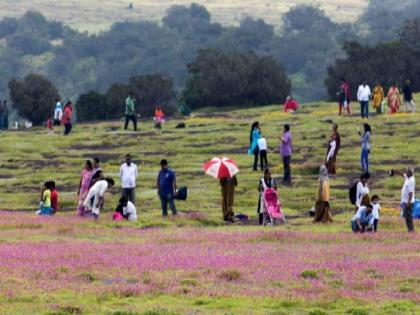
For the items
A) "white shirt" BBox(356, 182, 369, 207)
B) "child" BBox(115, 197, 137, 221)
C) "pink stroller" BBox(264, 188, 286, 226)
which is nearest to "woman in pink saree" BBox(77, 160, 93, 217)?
"child" BBox(115, 197, 137, 221)

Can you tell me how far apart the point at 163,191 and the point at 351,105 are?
4782 cm

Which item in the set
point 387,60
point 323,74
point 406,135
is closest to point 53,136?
point 406,135

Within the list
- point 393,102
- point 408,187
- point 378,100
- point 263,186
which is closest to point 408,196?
point 408,187

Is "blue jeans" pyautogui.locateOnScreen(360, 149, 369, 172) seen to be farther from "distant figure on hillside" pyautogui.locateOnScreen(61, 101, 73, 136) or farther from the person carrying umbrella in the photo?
"distant figure on hillside" pyautogui.locateOnScreen(61, 101, 73, 136)

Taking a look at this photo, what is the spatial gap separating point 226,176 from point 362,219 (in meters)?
6.49

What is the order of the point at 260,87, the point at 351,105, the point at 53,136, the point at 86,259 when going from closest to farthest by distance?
the point at 86,259
the point at 53,136
the point at 351,105
the point at 260,87

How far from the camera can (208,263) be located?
28.4 meters

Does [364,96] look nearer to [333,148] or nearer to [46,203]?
[333,148]

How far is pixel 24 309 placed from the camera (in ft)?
73.1

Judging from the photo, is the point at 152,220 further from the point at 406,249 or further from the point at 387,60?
the point at 387,60

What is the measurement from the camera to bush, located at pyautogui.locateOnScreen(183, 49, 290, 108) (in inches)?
4077

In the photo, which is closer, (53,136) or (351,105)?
(53,136)

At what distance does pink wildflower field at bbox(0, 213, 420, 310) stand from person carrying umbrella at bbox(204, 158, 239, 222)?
3.60 m

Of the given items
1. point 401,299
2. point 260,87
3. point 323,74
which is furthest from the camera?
point 323,74
